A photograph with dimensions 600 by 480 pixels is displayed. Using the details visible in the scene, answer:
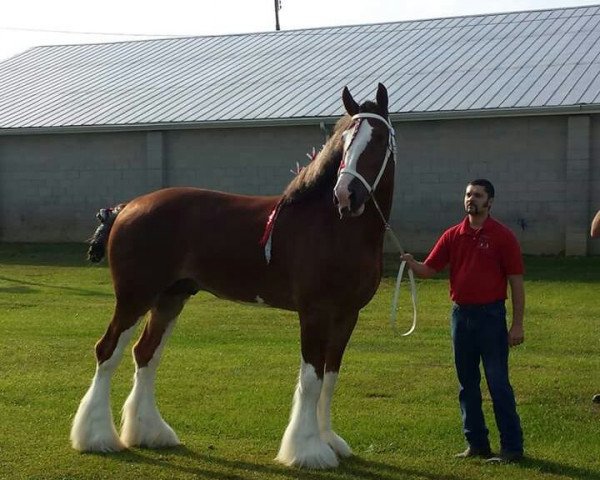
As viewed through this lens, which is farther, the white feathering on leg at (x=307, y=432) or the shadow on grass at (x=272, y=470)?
the white feathering on leg at (x=307, y=432)

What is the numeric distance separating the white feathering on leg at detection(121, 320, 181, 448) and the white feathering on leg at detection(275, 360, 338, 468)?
43.9 inches

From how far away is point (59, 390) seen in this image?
9273 mm

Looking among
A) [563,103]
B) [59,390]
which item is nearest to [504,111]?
[563,103]

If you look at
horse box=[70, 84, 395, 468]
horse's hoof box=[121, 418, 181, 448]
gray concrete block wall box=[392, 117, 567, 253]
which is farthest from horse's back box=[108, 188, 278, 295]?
gray concrete block wall box=[392, 117, 567, 253]

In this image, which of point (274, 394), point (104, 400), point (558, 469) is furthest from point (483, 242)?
point (274, 394)

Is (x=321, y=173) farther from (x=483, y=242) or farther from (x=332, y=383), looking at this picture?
(x=332, y=383)

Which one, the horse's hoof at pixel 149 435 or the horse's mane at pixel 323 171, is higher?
the horse's mane at pixel 323 171

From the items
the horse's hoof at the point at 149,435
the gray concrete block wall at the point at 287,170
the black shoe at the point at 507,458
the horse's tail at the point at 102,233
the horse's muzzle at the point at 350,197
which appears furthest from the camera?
the gray concrete block wall at the point at 287,170

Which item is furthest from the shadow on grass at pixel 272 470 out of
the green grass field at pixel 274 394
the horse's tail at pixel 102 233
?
the horse's tail at pixel 102 233

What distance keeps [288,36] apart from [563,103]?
13019mm

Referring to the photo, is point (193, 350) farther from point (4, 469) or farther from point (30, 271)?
point (30, 271)

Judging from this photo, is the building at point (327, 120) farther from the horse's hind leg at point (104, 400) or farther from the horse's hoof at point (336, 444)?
the horse's hind leg at point (104, 400)

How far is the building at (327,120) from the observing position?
21859 millimetres

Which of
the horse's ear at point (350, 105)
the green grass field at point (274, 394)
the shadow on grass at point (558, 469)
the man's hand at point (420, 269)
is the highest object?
the horse's ear at point (350, 105)
